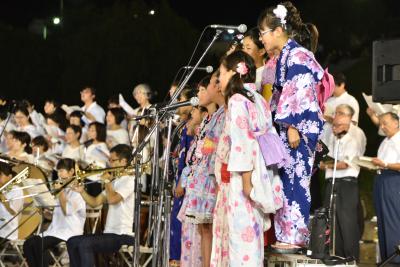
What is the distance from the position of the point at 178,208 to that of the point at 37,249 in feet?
5.73

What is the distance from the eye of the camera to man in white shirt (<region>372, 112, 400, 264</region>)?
8.38 m

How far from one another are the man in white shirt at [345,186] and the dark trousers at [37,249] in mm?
2825

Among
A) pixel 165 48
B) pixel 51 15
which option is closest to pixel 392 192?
pixel 165 48

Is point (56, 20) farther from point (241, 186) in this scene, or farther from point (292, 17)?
point (241, 186)

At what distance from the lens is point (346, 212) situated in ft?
29.0

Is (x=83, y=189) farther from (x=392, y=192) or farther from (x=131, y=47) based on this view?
(x=131, y=47)

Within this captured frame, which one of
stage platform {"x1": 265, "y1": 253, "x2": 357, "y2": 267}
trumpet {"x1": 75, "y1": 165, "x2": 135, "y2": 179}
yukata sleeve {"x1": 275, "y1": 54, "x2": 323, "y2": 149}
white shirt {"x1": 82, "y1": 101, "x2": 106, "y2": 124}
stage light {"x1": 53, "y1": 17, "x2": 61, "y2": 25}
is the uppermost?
stage light {"x1": 53, "y1": 17, "x2": 61, "y2": 25}

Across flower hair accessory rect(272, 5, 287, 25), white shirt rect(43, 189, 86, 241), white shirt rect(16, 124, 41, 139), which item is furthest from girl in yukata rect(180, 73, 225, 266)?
white shirt rect(16, 124, 41, 139)

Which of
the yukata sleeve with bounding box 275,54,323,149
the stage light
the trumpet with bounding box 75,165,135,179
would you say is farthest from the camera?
the stage light

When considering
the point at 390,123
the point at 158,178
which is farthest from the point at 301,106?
the point at 390,123

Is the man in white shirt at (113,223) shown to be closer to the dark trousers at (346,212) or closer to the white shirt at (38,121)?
the dark trousers at (346,212)

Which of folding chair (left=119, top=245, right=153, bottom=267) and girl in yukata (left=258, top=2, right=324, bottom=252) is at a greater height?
girl in yukata (left=258, top=2, right=324, bottom=252)

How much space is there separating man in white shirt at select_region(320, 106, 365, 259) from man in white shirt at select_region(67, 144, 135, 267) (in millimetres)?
2139

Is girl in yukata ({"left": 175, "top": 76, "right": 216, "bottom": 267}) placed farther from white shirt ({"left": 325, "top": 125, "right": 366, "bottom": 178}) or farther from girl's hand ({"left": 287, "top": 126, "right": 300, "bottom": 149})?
white shirt ({"left": 325, "top": 125, "right": 366, "bottom": 178})
